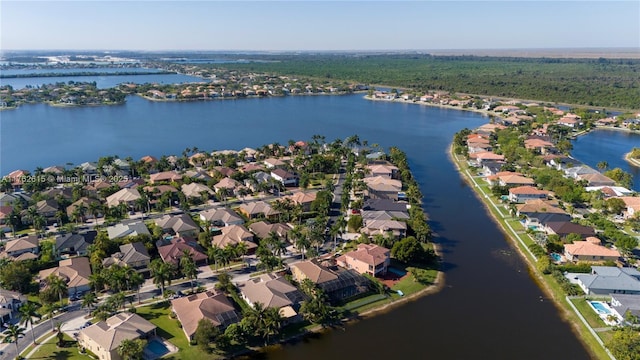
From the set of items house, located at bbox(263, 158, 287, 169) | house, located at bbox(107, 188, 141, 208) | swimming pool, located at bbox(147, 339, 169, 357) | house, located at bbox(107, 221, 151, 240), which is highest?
house, located at bbox(263, 158, 287, 169)

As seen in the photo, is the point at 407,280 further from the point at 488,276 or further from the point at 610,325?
the point at 610,325

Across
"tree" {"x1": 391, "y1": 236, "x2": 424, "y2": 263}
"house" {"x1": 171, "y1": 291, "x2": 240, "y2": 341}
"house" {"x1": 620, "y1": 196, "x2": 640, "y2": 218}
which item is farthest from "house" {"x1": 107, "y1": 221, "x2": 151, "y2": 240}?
"house" {"x1": 620, "y1": 196, "x2": 640, "y2": 218}

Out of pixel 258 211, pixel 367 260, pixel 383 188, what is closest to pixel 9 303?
pixel 258 211

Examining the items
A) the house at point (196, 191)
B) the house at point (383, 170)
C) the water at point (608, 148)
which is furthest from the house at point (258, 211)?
the water at point (608, 148)

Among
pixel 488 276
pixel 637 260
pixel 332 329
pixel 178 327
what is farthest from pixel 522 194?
pixel 178 327

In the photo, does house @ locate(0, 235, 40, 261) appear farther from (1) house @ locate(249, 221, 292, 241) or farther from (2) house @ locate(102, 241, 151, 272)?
(1) house @ locate(249, 221, 292, 241)

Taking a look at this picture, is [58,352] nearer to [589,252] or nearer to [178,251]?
[178,251]
